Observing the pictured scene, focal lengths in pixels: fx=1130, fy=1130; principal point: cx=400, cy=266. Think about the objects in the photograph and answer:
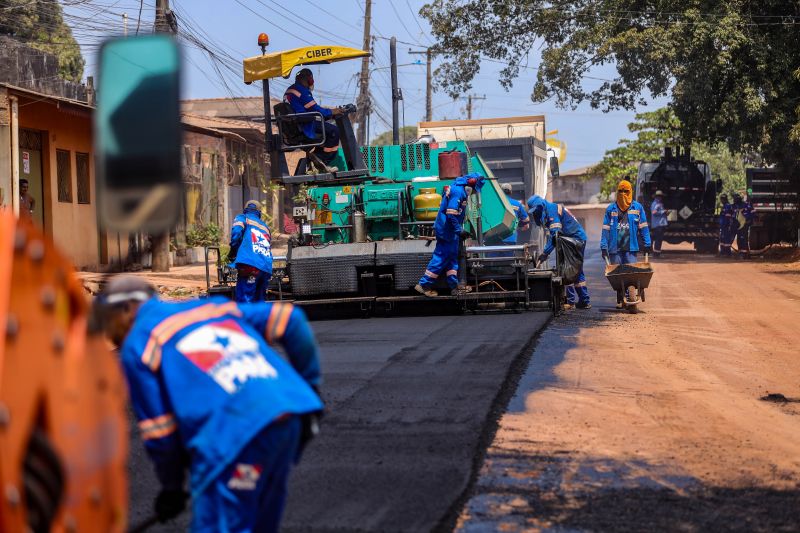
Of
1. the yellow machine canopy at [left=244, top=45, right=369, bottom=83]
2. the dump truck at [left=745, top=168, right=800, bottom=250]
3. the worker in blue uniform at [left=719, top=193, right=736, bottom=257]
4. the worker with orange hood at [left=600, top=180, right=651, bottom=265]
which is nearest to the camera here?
the yellow machine canopy at [left=244, top=45, right=369, bottom=83]

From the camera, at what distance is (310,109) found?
13.5m

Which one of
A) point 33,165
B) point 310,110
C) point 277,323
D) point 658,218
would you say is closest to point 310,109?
point 310,110

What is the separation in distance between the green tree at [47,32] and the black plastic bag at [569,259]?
31889 millimetres

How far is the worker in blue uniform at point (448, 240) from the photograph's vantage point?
13.4 meters

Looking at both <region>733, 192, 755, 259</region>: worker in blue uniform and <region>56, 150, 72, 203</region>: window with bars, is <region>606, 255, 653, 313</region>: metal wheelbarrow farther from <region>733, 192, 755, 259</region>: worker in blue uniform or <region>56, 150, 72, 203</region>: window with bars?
<region>733, 192, 755, 259</region>: worker in blue uniform

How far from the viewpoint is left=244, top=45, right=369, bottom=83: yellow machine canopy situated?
12766mm

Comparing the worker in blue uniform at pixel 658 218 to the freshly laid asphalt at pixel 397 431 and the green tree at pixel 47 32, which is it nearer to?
the freshly laid asphalt at pixel 397 431

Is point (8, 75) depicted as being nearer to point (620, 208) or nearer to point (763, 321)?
point (620, 208)

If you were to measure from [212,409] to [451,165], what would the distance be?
11.6 meters

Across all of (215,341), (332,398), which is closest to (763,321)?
(332,398)

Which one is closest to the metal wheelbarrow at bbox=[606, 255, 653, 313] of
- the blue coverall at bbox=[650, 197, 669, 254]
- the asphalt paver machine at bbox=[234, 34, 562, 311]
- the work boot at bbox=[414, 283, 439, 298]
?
the asphalt paver machine at bbox=[234, 34, 562, 311]

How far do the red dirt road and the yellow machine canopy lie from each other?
3.90 metres

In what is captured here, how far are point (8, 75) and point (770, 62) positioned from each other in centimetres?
2293

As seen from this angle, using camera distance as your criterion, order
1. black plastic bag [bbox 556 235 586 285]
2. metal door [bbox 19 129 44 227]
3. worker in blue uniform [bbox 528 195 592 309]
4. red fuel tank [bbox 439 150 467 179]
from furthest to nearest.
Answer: metal door [bbox 19 129 44 227] → worker in blue uniform [bbox 528 195 592 309] → red fuel tank [bbox 439 150 467 179] → black plastic bag [bbox 556 235 586 285]
